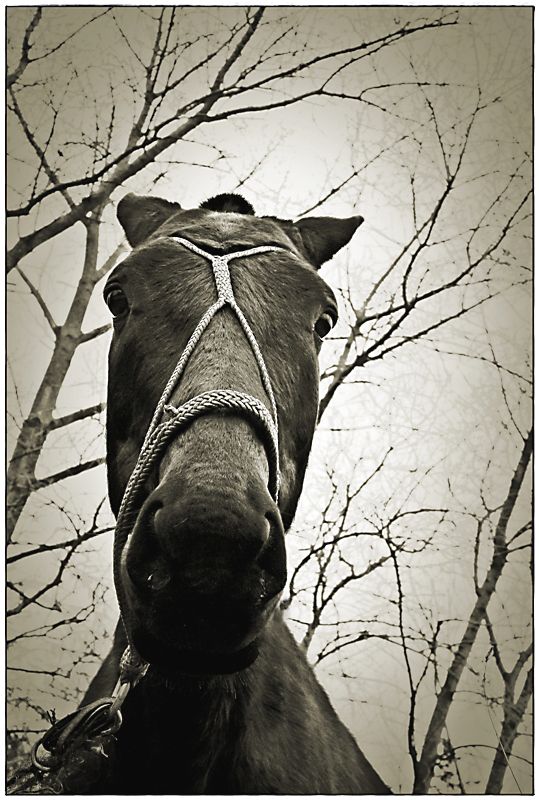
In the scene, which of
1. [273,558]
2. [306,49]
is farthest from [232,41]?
[273,558]

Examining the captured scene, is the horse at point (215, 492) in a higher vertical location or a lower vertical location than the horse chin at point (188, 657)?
higher

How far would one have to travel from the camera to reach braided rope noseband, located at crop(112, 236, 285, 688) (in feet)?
3.50

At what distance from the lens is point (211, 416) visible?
3.45 feet

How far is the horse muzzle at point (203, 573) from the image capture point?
35.7 inches

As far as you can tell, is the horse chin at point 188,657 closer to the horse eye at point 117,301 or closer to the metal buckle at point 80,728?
the metal buckle at point 80,728

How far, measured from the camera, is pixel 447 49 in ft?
7.29

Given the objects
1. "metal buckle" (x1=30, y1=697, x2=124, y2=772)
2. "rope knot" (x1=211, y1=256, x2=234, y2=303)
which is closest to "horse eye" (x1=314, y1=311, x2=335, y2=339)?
"rope knot" (x1=211, y1=256, x2=234, y2=303)

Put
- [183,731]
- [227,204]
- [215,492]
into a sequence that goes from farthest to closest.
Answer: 1. [227,204]
2. [183,731]
3. [215,492]

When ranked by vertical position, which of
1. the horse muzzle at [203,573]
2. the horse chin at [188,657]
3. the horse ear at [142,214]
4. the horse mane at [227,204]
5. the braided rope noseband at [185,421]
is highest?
the horse mane at [227,204]

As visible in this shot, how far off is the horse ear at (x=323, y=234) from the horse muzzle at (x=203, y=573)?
1.02 m

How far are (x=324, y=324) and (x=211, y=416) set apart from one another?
546mm

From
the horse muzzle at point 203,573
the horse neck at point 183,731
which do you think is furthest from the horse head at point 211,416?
the horse neck at point 183,731

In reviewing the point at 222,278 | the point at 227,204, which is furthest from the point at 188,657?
the point at 227,204

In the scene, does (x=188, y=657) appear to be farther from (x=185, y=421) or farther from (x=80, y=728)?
(x=80, y=728)
